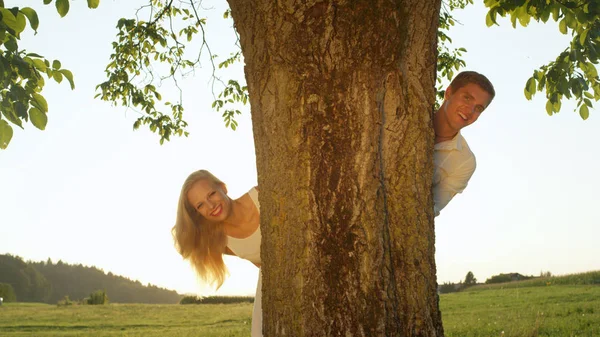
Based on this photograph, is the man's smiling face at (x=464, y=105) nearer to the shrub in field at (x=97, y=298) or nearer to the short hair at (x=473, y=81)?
the short hair at (x=473, y=81)

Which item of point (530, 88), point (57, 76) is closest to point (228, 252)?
point (57, 76)

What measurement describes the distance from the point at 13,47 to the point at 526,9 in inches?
184

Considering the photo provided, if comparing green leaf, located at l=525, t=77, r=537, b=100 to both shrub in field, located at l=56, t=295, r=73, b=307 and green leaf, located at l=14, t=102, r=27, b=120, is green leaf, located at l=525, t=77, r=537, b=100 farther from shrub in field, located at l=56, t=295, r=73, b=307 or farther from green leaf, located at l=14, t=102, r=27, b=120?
shrub in field, located at l=56, t=295, r=73, b=307

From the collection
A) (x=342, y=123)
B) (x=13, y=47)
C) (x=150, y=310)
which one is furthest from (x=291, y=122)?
(x=150, y=310)

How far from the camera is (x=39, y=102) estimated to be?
205 inches

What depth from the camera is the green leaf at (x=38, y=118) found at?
509 centimetres

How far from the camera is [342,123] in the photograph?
320cm

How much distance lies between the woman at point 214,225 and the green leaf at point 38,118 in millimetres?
1300

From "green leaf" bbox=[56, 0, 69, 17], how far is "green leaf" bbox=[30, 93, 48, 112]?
30.1 inches

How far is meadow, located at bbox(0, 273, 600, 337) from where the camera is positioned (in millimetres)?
10555

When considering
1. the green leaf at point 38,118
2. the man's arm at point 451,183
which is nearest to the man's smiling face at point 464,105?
the man's arm at point 451,183

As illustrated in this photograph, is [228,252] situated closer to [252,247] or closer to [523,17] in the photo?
[252,247]

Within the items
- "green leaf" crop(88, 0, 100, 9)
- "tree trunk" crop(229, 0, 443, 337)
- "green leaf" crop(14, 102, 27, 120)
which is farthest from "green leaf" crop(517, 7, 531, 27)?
"green leaf" crop(14, 102, 27, 120)

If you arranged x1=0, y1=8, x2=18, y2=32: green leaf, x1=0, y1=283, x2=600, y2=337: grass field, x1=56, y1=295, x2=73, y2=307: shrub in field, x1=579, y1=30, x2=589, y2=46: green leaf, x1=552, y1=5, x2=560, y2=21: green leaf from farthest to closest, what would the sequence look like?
x1=56, y1=295, x2=73, y2=307: shrub in field → x1=0, y1=283, x2=600, y2=337: grass field → x1=579, y1=30, x2=589, y2=46: green leaf → x1=552, y1=5, x2=560, y2=21: green leaf → x1=0, y1=8, x2=18, y2=32: green leaf
